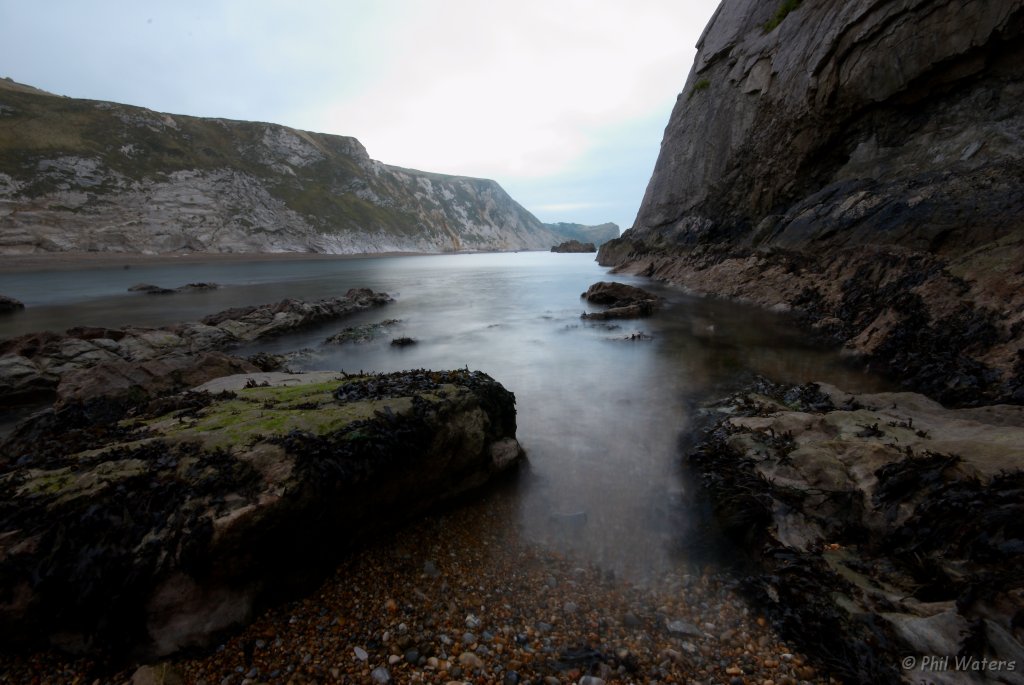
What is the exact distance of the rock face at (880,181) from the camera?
11781 millimetres

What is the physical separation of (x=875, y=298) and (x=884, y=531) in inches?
594

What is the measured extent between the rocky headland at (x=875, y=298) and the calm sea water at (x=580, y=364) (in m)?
0.98

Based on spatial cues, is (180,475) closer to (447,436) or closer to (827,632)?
(447,436)

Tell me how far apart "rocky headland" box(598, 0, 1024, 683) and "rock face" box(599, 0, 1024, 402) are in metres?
0.09

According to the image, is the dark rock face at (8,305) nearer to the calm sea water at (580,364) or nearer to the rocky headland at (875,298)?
the calm sea water at (580,364)

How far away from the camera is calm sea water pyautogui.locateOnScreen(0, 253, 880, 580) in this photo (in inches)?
246

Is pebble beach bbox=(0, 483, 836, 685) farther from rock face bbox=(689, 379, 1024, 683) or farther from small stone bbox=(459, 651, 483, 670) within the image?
rock face bbox=(689, 379, 1024, 683)

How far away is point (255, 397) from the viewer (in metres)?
7.06

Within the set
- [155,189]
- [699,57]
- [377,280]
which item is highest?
[699,57]

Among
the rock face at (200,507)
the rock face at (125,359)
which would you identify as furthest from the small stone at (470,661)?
the rock face at (125,359)

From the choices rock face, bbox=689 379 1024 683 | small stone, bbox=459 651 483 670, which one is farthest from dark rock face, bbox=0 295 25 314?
rock face, bbox=689 379 1024 683

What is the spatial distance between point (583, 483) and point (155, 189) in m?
94.0

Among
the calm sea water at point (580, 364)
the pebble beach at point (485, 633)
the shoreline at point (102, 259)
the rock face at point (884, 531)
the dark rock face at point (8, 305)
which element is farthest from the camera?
the shoreline at point (102, 259)

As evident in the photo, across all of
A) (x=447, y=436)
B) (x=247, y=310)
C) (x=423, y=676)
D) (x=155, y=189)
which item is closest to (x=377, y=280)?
(x=247, y=310)
